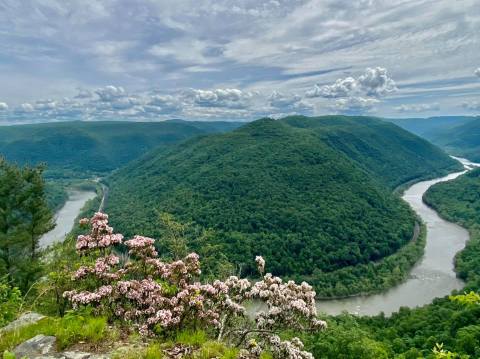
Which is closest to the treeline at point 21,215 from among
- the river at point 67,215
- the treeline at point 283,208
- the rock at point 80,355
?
the rock at point 80,355

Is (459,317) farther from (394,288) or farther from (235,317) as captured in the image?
(235,317)

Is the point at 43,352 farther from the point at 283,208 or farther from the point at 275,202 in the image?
the point at 275,202

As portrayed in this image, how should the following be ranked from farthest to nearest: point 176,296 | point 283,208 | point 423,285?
point 283,208, point 423,285, point 176,296

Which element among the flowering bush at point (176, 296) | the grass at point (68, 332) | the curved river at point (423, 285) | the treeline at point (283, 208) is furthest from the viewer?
the treeline at point (283, 208)

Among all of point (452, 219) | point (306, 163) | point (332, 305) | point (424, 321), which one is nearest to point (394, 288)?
point (332, 305)

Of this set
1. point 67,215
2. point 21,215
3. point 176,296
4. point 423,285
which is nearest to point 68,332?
point 176,296

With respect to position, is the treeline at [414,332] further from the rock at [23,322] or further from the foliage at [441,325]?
the rock at [23,322]
